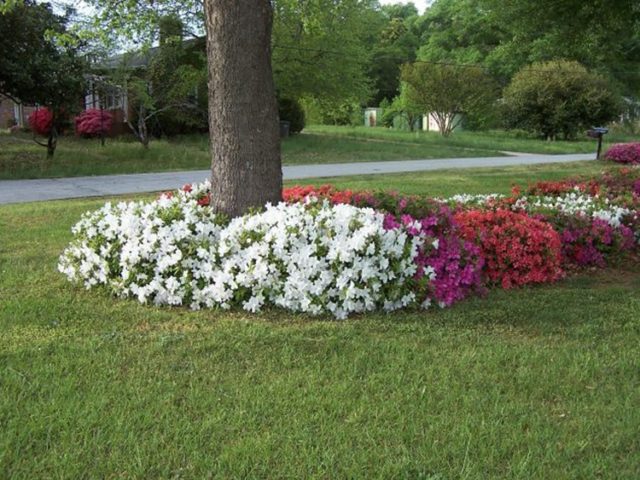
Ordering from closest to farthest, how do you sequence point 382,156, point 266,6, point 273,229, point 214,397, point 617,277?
1. point 214,397
2. point 273,229
3. point 266,6
4. point 617,277
5. point 382,156

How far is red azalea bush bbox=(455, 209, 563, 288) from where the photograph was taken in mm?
5355

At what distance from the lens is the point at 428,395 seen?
3.27 meters

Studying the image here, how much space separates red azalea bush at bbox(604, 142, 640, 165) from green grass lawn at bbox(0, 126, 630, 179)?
15.6 feet

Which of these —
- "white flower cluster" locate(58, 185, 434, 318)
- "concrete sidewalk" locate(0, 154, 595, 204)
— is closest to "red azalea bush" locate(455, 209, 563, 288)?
"white flower cluster" locate(58, 185, 434, 318)

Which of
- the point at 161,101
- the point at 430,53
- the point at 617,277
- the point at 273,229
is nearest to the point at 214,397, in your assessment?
the point at 273,229

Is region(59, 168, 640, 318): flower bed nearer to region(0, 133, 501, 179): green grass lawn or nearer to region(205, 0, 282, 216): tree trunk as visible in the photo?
region(205, 0, 282, 216): tree trunk

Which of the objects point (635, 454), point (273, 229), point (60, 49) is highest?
point (60, 49)

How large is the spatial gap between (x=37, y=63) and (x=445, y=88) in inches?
862

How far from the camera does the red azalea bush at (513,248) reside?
211 inches

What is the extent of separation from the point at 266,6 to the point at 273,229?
1.76 metres

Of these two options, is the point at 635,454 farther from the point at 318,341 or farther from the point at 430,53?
the point at 430,53

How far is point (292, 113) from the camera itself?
28.0m

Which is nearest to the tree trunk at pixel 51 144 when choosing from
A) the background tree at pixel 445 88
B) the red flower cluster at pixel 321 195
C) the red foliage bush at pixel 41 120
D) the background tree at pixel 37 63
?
the background tree at pixel 37 63

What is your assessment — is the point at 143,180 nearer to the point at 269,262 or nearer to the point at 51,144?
the point at 51,144
